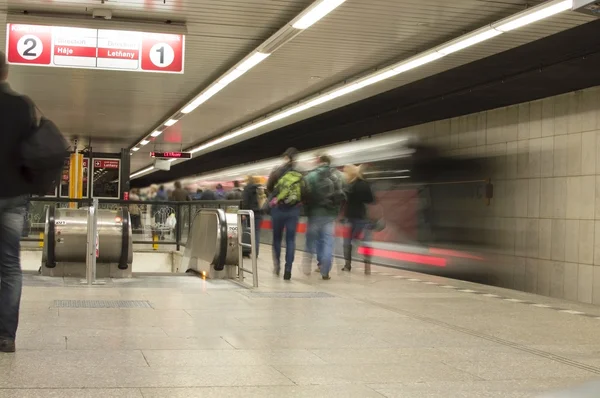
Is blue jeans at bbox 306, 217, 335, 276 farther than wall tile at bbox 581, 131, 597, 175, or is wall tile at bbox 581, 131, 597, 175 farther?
blue jeans at bbox 306, 217, 335, 276

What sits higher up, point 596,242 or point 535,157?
point 535,157

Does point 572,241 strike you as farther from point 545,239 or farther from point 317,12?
point 317,12

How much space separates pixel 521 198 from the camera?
13.0 metres

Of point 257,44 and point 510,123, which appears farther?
point 510,123

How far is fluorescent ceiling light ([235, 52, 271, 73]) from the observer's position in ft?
37.2

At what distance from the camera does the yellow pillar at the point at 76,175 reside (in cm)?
2834

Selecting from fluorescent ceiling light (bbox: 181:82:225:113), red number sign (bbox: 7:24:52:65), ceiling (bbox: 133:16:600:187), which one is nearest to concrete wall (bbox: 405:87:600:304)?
ceiling (bbox: 133:16:600:187)

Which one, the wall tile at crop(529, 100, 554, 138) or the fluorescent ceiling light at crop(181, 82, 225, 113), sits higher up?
the fluorescent ceiling light at crop(181, 82, 225, 113)

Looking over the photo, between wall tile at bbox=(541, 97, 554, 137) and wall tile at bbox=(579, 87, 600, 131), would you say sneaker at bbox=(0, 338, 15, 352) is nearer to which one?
wall tile at bbox=(579, 87, 600, 131)

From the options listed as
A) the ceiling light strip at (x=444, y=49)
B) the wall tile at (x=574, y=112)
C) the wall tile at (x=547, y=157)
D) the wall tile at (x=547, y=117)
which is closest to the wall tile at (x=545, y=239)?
the wall tile at (x=547, y=157)

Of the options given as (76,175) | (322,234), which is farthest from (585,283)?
(76,175)

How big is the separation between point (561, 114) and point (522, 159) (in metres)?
1.26

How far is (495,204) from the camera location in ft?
45.2

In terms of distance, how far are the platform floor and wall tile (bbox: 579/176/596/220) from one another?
2.16m
